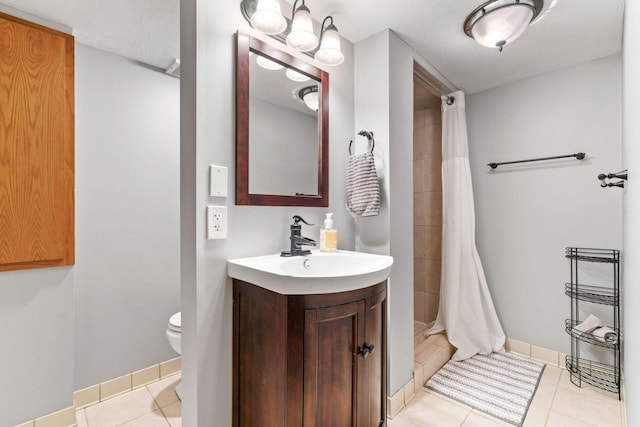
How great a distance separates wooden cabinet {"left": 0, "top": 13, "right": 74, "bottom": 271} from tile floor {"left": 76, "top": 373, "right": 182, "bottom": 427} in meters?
0.93

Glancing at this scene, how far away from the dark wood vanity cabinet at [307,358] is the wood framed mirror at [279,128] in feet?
1.64

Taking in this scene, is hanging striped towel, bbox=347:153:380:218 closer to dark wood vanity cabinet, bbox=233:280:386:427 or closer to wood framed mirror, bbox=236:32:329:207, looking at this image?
wood framed mirror, bbox=236:32:329:207

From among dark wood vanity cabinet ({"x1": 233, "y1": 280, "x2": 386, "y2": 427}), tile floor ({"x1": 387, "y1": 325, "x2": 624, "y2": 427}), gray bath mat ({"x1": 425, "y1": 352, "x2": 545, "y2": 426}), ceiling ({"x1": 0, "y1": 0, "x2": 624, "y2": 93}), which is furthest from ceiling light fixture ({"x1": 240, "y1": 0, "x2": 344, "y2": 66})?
gray bath mat ({"x1": 425, "y1": 352, "x2": 545, "y2": 426})

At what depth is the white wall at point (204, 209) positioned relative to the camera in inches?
46.0

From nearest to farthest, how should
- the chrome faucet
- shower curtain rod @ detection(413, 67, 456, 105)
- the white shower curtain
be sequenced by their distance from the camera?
the chrome faucet, shower curtain rod @ detection(413, 67, 456, 105), the white shower curtain

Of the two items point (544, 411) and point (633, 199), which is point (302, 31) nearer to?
point (633, 199)

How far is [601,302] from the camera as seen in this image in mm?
1950

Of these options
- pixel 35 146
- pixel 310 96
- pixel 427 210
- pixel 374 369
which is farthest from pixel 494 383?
pixel 35 146

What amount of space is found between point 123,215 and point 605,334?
3.24m

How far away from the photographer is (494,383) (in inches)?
A: 77.9

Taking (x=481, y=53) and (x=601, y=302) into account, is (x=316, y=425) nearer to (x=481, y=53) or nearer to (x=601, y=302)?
(x=601, y=302)

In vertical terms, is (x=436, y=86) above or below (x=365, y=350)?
above

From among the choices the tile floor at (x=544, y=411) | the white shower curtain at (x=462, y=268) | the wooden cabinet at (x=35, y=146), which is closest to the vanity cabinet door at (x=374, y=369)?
the tile floor at (x=544, y=411)

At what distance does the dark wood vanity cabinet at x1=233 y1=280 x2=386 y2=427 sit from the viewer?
1031 millimetres
